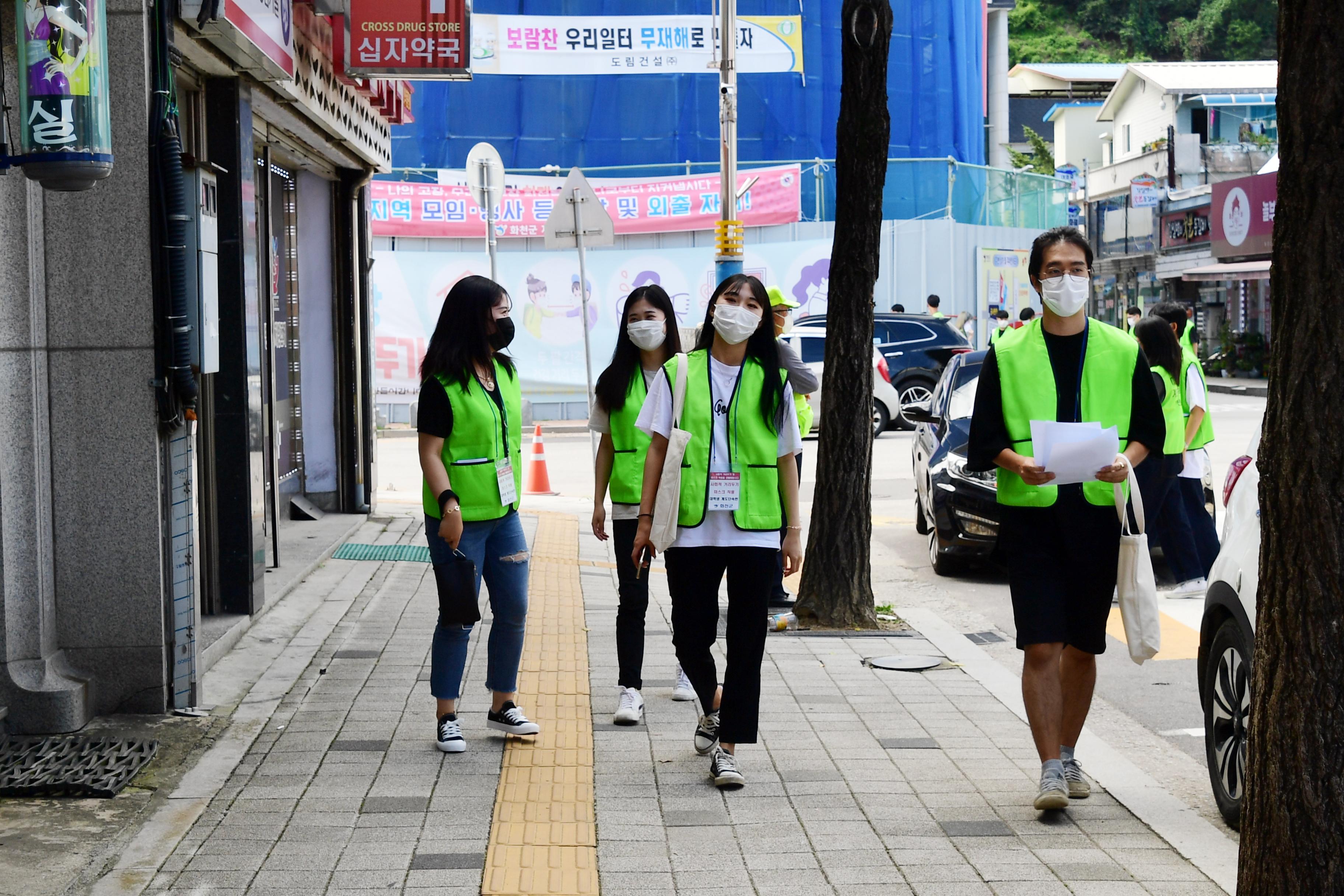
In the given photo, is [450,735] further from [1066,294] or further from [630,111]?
[630,111]

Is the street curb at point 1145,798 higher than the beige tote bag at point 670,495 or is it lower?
lower

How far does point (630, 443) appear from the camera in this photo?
6141 mm

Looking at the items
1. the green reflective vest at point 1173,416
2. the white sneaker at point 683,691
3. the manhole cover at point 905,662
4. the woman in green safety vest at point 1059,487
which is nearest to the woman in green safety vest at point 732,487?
the woman in green safety vest at point 1059,487

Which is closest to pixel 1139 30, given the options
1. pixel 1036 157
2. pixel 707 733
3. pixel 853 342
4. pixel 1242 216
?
pixel 1036 157

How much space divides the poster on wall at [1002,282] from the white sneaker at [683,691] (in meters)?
21.6

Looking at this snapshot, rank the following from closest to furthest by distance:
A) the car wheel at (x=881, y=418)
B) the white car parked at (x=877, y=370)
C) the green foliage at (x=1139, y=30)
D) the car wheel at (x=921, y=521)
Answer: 1. the car wheel at (x=921, y=521)
2. the white car parked at (x=877, y=370)
3. the car wheel at (x=881, y=418)
4. the green foliage at (x=1139, y=30)

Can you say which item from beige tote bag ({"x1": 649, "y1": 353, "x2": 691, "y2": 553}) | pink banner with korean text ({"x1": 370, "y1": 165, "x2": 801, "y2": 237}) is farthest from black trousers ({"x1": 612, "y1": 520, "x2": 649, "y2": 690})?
pink banner with korean text ({"x1": 370, "y1": 165, "x2": 801, "y2": 237})

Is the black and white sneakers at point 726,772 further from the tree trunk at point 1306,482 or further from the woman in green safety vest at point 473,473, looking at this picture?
the tree trunk at point 1306,482

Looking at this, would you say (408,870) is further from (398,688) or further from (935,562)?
(935,562)

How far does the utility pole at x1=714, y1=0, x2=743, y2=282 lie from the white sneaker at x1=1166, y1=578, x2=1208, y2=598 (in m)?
4.95

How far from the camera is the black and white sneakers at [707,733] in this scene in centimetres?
543

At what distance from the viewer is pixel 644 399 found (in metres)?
5.91

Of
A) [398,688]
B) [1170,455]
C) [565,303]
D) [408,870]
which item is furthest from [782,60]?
[408,870]

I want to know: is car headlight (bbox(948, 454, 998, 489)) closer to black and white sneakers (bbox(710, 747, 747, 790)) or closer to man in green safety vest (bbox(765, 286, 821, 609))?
man in green safety vest (bbox(765, 286, 821, 609))
